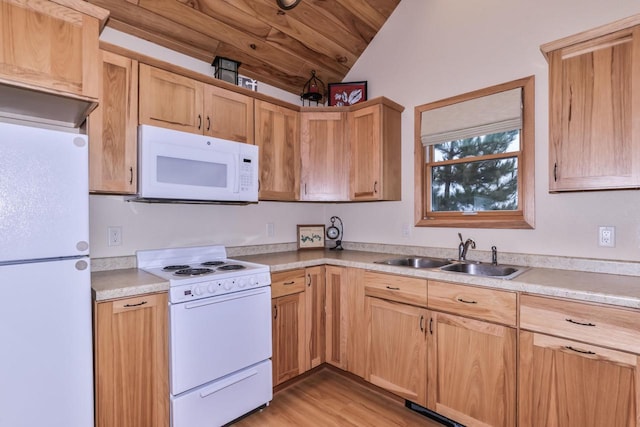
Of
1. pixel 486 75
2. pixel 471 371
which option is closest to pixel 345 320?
pixel 471 371

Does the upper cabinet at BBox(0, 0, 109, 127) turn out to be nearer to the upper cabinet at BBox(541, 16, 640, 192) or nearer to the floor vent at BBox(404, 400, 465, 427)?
the upper cabinet at BBox(541, 16, 640, 192)

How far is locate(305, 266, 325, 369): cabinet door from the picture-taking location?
2.44 m

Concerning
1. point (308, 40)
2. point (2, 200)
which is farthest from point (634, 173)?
point (2, 200)

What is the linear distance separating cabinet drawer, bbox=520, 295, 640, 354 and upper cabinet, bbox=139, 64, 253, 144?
6.80 feet

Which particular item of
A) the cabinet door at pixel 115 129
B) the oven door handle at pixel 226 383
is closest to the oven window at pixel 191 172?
the cabinet door at pixel 115 129

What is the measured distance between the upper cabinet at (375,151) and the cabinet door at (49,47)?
1.84 meters

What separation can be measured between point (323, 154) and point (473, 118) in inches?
47.1

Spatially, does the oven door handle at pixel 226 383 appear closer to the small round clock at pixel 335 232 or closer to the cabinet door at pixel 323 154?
the cabinet door at pixel 323 154

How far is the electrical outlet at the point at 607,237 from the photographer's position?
183 centimetres

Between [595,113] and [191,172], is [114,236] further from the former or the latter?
[595,113]

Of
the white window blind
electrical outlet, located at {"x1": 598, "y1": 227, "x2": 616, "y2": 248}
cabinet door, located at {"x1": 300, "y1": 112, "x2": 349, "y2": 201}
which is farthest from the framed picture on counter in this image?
electrical outlet, located at {"x1": 598, "y1": 227, "x2": 616, "y2": 248}

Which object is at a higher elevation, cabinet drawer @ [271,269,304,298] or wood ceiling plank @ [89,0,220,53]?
wood ceiling plank @ [89,0,220,53]

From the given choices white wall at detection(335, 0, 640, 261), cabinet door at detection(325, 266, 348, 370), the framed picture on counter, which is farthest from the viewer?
the framed picture on counter

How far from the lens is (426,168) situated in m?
2.72
